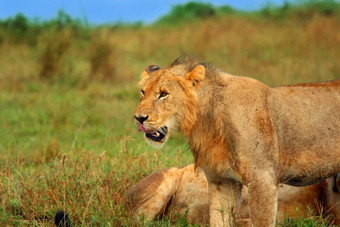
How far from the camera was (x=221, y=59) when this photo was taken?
12.6 m

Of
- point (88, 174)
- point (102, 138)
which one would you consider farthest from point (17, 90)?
point (88, 174)

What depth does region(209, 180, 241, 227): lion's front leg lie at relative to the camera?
341 cm

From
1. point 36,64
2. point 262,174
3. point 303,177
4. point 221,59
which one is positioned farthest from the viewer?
point 221,59

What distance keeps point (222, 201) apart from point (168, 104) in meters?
0.76

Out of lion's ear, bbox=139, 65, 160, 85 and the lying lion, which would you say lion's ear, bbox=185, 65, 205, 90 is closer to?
lion's ear, bbox=139, 65, 160, 85

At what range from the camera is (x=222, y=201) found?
3.44m

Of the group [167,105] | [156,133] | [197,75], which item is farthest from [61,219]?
[197,75]

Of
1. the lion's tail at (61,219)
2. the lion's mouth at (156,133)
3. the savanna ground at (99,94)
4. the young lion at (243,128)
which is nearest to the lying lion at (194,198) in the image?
the savanna ground at (99,94)

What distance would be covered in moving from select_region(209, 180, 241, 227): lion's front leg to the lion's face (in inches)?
19.9

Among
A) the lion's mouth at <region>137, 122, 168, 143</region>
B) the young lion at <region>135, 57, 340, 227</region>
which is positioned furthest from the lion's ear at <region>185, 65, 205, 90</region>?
the lion's mouth at <region>137, 122, 168, 143</region>

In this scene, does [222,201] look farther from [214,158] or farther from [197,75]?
[197,75]

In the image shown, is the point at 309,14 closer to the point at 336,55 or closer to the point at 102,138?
the point at 336,55

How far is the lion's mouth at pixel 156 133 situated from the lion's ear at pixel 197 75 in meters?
0.32

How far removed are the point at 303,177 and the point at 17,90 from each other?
7527 mm
